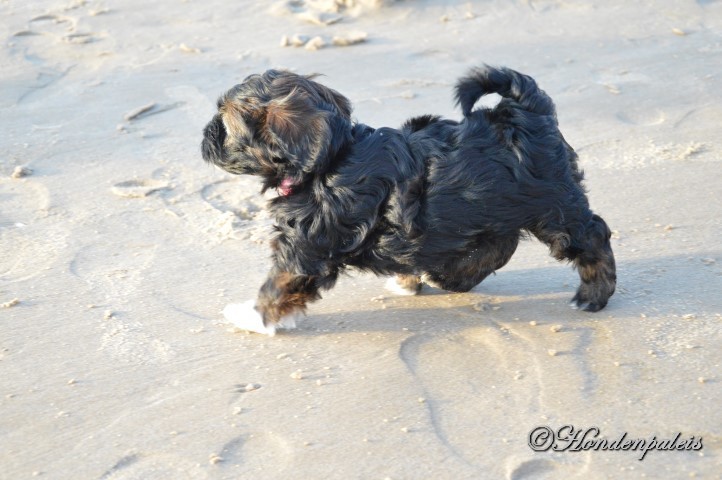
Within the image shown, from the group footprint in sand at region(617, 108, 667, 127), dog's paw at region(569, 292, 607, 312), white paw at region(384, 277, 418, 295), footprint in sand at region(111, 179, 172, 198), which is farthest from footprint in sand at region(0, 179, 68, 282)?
footprint in sand at region(617, 108, 667, 127)

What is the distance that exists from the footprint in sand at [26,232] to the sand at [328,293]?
2 cm

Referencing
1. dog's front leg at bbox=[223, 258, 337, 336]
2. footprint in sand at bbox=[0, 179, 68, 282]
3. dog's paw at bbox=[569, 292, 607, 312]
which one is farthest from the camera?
footprint in sand at bbox=[0, 179, 68, 282]

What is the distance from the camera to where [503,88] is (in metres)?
4.64

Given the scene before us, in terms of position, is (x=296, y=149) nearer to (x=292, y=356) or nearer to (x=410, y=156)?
(x=410, y=156)

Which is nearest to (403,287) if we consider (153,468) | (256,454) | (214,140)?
(214,140)

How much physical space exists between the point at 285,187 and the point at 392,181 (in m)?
0.53

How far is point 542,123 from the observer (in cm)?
456

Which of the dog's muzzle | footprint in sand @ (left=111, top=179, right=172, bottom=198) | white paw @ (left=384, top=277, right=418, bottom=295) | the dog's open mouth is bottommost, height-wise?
footprint in sand @ (left=111, top=179, right=172, bottom=198)

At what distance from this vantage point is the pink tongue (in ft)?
14.6

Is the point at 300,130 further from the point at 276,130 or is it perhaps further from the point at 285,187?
the point at 285,187

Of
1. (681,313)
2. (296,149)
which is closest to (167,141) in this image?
(296,149)

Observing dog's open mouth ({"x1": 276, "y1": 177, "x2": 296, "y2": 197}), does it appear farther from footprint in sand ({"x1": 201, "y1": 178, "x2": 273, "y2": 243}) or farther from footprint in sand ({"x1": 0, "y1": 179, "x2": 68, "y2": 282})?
footprint in sand ({"x1": 0, "y1": 179, "x2": 68, "y2": 282})

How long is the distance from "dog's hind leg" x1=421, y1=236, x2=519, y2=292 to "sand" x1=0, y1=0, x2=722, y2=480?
18 centimetres

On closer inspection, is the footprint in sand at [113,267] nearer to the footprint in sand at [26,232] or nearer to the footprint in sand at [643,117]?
the footprint in sand at [26,232]
